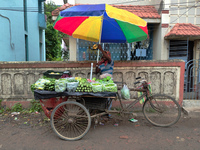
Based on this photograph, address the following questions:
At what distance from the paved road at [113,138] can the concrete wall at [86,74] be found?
48.1 inches

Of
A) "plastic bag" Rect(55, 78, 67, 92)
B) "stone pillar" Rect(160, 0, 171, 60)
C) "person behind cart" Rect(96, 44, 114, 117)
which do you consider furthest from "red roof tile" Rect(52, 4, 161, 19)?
"plastic bag" Rect(55, 78, 67, 92)

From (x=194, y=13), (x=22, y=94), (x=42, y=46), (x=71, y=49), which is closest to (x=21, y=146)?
(x=22, y=94)

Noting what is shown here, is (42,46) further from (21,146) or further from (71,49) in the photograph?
(21,146)

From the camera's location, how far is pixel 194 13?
6891 millimetres

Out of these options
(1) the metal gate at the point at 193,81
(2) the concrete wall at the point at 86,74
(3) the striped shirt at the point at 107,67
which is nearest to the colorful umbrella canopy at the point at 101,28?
(3) the striped shirt at the point at 107,67

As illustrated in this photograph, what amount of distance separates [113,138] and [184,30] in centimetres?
534

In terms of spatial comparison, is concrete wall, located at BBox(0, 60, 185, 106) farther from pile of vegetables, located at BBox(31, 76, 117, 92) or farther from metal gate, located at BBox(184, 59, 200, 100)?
pile of vegetables, located at BBox(31, 76, 117, 92)

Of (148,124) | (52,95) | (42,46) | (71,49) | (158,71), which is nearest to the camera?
(52,95)

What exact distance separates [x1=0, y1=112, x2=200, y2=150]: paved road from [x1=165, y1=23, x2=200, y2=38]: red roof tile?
3656 mm

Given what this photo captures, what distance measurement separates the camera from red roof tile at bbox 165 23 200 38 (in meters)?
6.16

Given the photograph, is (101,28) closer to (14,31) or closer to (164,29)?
(164,29)

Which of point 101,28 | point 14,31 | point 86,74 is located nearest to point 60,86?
point 86,74

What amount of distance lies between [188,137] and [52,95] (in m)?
2.83

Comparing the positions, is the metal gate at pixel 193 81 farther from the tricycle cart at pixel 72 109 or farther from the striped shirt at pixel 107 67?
the striped shirt at pixel 107 67
